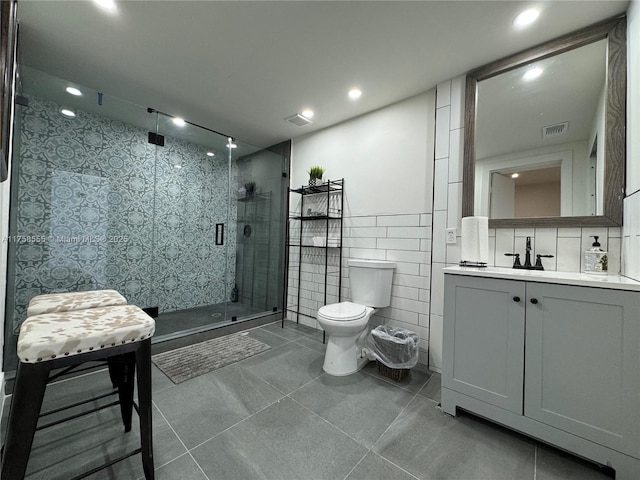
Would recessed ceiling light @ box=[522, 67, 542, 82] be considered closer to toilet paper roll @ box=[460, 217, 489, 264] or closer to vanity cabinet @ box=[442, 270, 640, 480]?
toilet paper roll @ box=[460, 217, 489, 264]

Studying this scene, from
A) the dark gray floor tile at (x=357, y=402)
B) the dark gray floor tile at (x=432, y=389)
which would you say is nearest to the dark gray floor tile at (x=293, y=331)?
the dark gray floor tile at (x=357, y=402)

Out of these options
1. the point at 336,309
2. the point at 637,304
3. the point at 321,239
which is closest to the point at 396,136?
the point at 321,239

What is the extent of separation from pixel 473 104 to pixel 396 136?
0.62m

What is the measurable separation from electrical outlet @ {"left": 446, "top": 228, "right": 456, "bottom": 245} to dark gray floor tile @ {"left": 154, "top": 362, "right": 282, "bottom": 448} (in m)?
1.66

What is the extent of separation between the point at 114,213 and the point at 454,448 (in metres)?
3.32

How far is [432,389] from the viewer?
179cm

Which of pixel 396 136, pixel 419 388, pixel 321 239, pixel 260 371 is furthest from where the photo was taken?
pixel 321 239

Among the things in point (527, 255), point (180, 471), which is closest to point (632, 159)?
point (527, 255)

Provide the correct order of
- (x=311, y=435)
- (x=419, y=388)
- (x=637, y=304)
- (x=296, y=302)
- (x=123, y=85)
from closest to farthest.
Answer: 1. (x=637, y=304)
2. (x=311, y=435)
3. (x=419, y=388)
4. (x=123, y=85)
5. (x=296, y=302)

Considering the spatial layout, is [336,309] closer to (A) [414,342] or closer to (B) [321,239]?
(A) [414,342]

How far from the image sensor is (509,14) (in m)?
1.42

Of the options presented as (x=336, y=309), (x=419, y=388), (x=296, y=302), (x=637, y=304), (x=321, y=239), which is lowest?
(x=419, y=388)

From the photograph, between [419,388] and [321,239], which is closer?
[419,388]

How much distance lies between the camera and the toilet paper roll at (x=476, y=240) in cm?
169
